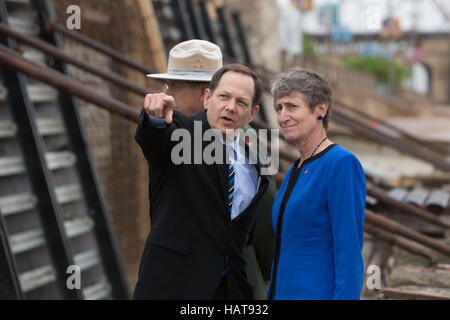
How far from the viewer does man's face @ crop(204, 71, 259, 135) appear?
187 cm

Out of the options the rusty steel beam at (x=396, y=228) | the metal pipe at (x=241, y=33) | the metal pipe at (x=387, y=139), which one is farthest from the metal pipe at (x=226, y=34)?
the rusty steel beam at (x=396, y=228)

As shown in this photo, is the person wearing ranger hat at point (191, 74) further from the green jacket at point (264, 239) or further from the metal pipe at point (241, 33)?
the metal pipe at point (241, 33)

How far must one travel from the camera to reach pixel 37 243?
3900 millimetres

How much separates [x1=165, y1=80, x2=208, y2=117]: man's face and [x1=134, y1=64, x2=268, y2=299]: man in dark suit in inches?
11.3

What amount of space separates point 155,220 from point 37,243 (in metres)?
2.29

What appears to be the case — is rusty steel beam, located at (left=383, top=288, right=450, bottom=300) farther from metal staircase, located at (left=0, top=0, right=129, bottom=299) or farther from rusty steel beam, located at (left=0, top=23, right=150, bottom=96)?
metal staircase, located at (left=0, top=0, right=129, bottom=299)

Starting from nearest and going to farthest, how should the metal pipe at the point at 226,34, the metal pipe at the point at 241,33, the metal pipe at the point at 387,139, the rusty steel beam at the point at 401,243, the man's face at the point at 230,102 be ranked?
the man's face at the point at 230,102 < the rusty steel beam at the point at 401,243 < the metal pipe at the point at 387,139 < the metal pipe at the point at 226,34 < the metal pipe at the point at 241,33

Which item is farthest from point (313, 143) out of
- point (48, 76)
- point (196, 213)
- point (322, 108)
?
point (48, 76)

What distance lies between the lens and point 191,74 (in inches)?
85.7

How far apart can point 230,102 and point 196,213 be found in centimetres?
36

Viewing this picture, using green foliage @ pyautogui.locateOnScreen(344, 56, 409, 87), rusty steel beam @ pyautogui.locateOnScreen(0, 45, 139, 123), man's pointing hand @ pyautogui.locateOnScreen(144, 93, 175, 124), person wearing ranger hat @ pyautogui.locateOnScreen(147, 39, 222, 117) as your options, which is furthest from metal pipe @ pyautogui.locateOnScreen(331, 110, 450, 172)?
green foliage @ pyautogui.locateOnScreen(344, 56, 409, 87)

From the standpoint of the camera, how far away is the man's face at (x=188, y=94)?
220 centimetres
